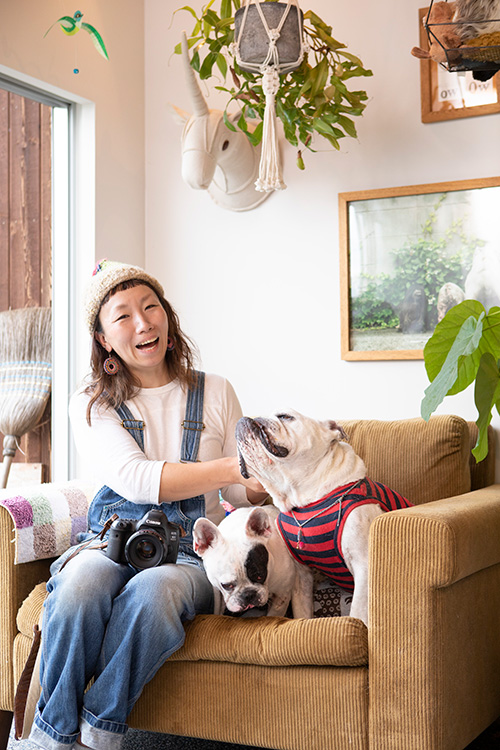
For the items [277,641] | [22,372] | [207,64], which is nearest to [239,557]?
[277,641]

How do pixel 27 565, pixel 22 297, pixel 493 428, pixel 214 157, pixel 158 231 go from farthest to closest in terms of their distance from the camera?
pixel 158 231 < pixel 22 297 < pixel 214 157 < pixel 493 428 < pixel 27 565

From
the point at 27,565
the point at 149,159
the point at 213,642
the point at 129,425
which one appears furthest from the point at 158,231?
the point at 213,642

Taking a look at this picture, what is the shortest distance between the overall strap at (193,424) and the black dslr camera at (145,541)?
0.81 ft

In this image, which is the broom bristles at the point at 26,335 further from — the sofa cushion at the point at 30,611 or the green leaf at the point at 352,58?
the green leaf at the point at 352,58

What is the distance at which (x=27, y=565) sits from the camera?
201cm

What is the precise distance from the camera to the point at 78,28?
114 inches

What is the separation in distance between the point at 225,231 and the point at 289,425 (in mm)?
1500

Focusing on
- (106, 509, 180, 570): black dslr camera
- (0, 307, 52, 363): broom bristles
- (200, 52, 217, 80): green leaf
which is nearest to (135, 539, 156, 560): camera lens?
(106, 509, 180, 570): black dslr camera

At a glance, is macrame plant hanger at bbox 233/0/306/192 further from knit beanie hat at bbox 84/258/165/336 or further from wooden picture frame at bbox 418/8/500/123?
knit beanie hat at bbox 84/258/165/336

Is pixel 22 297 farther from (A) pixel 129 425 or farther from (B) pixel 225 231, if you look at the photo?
(A) pixel 129 425

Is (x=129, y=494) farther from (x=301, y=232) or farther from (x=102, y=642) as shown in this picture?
(x=301, y=232)

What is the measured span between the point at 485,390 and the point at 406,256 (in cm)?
116

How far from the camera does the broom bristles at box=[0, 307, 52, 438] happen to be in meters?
2.88

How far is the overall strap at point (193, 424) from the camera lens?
201 centimetres
